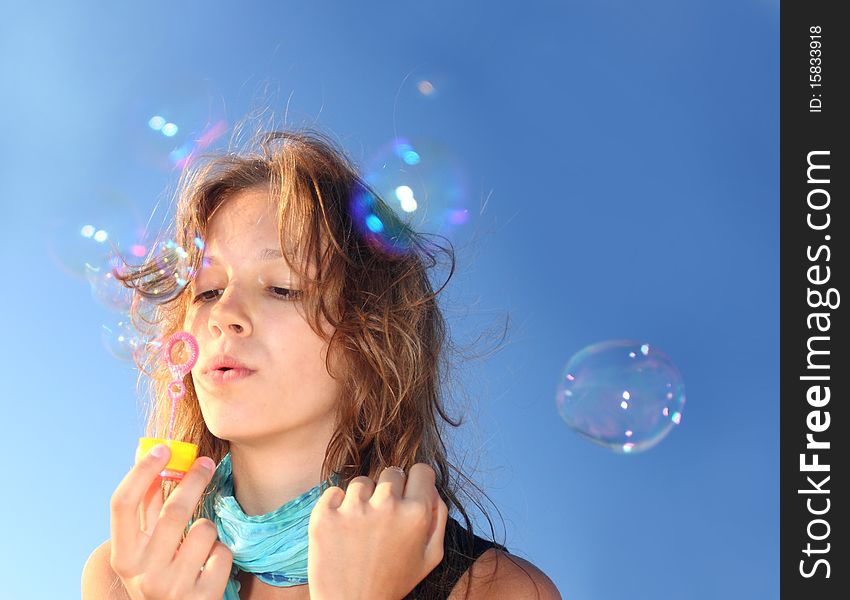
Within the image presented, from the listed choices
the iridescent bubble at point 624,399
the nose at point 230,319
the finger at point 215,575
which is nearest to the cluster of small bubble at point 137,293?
the nose at point 230,319

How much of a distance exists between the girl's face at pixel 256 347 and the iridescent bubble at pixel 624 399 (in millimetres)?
956

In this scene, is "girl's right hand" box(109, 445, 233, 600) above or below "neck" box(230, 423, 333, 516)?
below

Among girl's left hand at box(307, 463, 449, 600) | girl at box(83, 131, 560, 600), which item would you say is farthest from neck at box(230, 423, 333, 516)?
girl's left hand at box(307, 463, 449, 600)

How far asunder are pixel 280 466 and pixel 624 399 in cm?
117

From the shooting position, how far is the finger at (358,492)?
1.72 meters

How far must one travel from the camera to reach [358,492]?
1729 millimetres

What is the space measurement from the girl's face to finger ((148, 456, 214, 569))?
9.8 inches

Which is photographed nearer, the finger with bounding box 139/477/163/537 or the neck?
the finger with bounding box 139/477/163/537

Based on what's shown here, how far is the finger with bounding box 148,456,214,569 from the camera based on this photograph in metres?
1.74

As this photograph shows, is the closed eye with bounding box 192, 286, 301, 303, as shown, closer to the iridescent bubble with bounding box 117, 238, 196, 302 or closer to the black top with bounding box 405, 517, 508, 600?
the iridescent bubble with bounding box 117, 238, 196, 302

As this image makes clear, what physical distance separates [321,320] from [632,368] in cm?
115

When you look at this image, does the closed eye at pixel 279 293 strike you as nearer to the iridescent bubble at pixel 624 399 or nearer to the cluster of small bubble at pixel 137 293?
the cluster of small bubble at pixel 137 293
